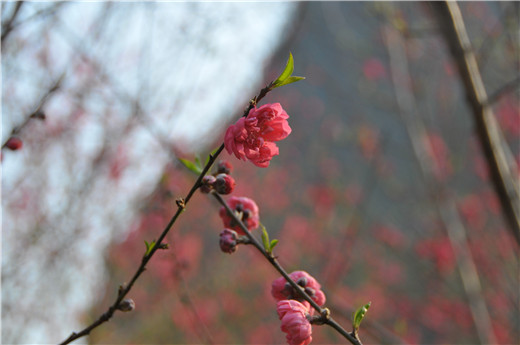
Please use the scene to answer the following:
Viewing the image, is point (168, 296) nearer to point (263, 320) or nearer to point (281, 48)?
point (263, 320)

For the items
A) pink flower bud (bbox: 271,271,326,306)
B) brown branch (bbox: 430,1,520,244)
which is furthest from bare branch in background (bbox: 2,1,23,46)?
brown branch (bbox: 430,1,520,244)

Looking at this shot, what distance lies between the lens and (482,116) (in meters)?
2.02

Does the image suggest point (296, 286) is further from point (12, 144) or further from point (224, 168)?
point (12, 144)

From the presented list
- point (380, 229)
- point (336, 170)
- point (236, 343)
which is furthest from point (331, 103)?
point (236, 343)

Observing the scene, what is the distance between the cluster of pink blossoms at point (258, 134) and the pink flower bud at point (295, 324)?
13.2 inches

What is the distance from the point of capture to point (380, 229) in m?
8.61

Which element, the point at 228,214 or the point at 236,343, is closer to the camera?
the point at 228,214

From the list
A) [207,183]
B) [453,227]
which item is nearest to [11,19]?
[207,183]

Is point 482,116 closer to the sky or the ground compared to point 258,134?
closer to the ground

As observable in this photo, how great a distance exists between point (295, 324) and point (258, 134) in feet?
1.44

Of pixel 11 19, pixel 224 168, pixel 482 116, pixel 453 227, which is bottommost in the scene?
pixel 453 227

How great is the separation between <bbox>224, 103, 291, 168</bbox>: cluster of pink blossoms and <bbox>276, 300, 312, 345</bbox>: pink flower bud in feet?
1.10

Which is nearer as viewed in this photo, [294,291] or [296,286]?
[296,286]

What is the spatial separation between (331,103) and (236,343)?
297 inches
